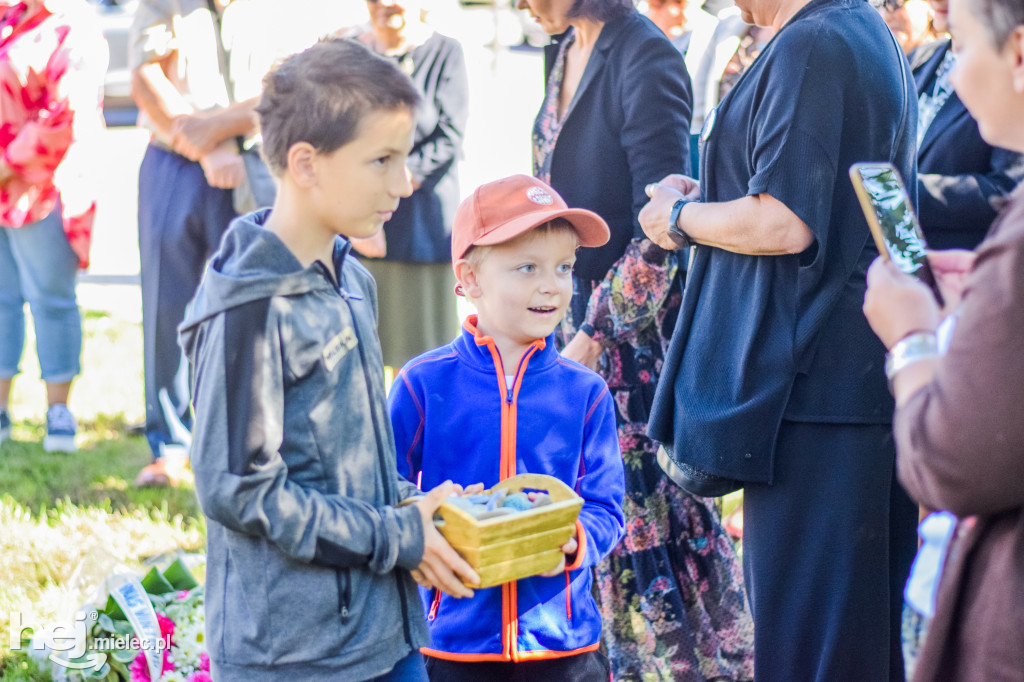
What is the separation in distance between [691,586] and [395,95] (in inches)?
77.2

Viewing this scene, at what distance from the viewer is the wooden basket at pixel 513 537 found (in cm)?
189

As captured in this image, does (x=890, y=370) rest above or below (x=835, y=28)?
below

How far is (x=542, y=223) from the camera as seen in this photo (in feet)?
7.98

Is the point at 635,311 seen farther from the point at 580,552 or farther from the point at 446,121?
the point at 446,121

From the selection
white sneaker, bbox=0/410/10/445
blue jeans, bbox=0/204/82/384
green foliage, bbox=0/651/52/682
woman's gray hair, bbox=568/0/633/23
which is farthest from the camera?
white sneaker, bbox=0/410/10/445

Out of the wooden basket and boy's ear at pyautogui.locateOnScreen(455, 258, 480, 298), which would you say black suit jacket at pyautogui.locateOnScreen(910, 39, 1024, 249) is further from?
the wooden basket

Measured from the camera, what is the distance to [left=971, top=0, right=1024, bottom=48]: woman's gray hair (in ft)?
4.69

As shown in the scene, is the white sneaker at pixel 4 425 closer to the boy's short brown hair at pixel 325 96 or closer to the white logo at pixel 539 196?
the white logo at pixel 539 196

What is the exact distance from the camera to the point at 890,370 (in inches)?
61.6

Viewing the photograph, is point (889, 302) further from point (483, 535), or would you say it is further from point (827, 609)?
point (827, 609)

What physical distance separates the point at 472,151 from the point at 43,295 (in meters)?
7.85

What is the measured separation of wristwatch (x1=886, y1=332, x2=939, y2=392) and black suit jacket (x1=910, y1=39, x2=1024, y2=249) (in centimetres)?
168

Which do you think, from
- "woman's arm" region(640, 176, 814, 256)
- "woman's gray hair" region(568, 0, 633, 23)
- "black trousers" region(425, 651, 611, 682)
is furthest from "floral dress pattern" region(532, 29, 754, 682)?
"black trousers" region(425, 651, 611, 682)

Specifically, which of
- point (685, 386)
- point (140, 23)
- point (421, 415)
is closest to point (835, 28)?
point (685, 386)
